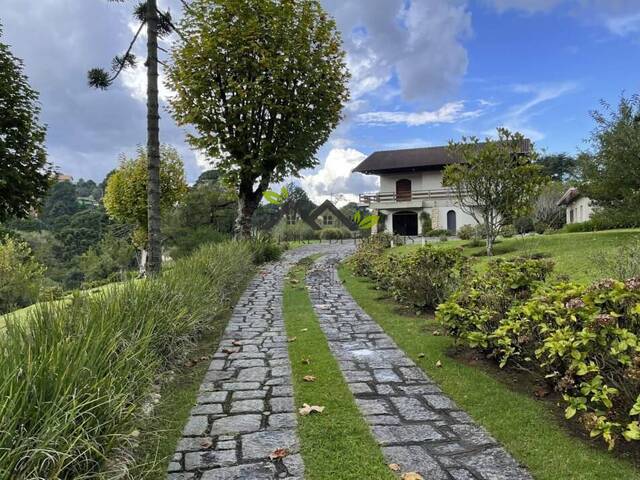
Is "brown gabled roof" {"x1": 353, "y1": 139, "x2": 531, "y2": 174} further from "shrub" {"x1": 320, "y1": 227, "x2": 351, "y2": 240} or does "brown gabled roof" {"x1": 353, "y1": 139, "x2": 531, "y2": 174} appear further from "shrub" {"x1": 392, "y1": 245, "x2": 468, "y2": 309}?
"shrub" {"x1": 392, "y1": 245, "x2": 468, "y2": 309}

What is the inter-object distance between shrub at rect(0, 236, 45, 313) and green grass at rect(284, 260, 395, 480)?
2463 millimetres

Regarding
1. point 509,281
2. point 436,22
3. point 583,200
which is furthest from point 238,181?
point 583,200

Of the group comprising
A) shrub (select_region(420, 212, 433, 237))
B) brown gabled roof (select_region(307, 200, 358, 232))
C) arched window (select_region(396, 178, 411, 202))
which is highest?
arched window (select_region(396, 178, 411, 202))

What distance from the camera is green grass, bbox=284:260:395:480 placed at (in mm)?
2568

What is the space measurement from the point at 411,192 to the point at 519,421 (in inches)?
1255

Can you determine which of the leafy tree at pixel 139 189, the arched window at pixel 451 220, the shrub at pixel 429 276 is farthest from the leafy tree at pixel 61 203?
the shrub at pixel 429 276

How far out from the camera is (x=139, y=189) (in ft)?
64.4

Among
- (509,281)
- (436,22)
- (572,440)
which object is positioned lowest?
(572,440)

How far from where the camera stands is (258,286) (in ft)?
33.5

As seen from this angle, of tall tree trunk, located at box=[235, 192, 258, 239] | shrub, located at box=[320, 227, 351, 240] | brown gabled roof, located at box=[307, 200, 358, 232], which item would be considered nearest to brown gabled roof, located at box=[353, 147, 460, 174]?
brown gabled roof, located at box=[307, 200, 358, 232]

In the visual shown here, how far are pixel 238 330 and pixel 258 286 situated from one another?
403 cm

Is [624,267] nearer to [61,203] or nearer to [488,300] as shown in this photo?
[488,300]

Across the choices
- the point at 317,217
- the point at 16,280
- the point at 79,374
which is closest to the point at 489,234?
the point at 16,280

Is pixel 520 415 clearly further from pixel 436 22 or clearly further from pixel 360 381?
pixel 436 22
